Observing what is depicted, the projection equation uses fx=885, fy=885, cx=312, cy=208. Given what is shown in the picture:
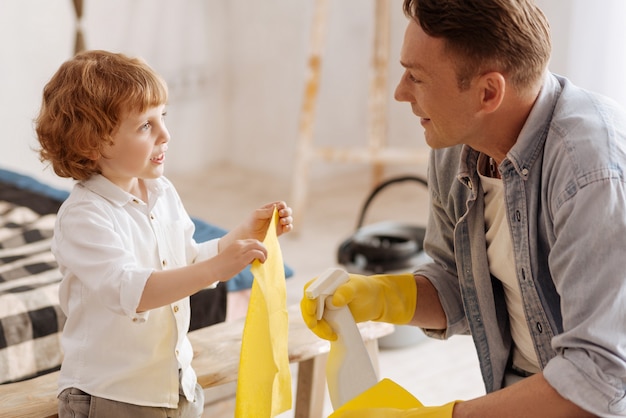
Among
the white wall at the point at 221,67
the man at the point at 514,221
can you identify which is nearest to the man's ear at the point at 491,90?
the man at the point at 514,221

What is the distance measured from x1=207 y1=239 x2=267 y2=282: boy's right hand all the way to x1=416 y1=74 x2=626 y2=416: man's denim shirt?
36cm

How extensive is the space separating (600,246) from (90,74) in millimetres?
768

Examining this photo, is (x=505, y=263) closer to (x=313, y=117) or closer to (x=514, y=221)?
(x=514, y=221)

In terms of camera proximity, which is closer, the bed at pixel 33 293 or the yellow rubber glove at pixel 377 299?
the yellow rubber glove at pixel 377 299

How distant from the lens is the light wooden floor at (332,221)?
241cm

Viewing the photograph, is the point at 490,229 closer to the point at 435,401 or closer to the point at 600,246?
the point at 600,246

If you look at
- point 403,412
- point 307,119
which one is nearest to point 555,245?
point 403,412

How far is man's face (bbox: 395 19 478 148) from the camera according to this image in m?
1.30

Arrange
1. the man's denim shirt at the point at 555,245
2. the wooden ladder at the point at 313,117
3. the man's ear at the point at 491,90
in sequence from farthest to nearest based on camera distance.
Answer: the wooden ladder at the point at 313,117 < the man's ear at the point at 491,90 < the man's denim shirt at the point at 555,245

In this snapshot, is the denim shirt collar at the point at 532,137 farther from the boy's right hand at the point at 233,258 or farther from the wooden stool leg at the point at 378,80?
the wooden stool leg at the point at 378,80

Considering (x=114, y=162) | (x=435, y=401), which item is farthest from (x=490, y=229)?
(x=435, y=401)

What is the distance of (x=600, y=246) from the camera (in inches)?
45.9

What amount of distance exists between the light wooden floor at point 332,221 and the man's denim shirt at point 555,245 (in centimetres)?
75

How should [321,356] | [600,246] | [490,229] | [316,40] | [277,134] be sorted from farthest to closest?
[277,134] < [316,40] < [321,356] < [490,229] < [600,246]
